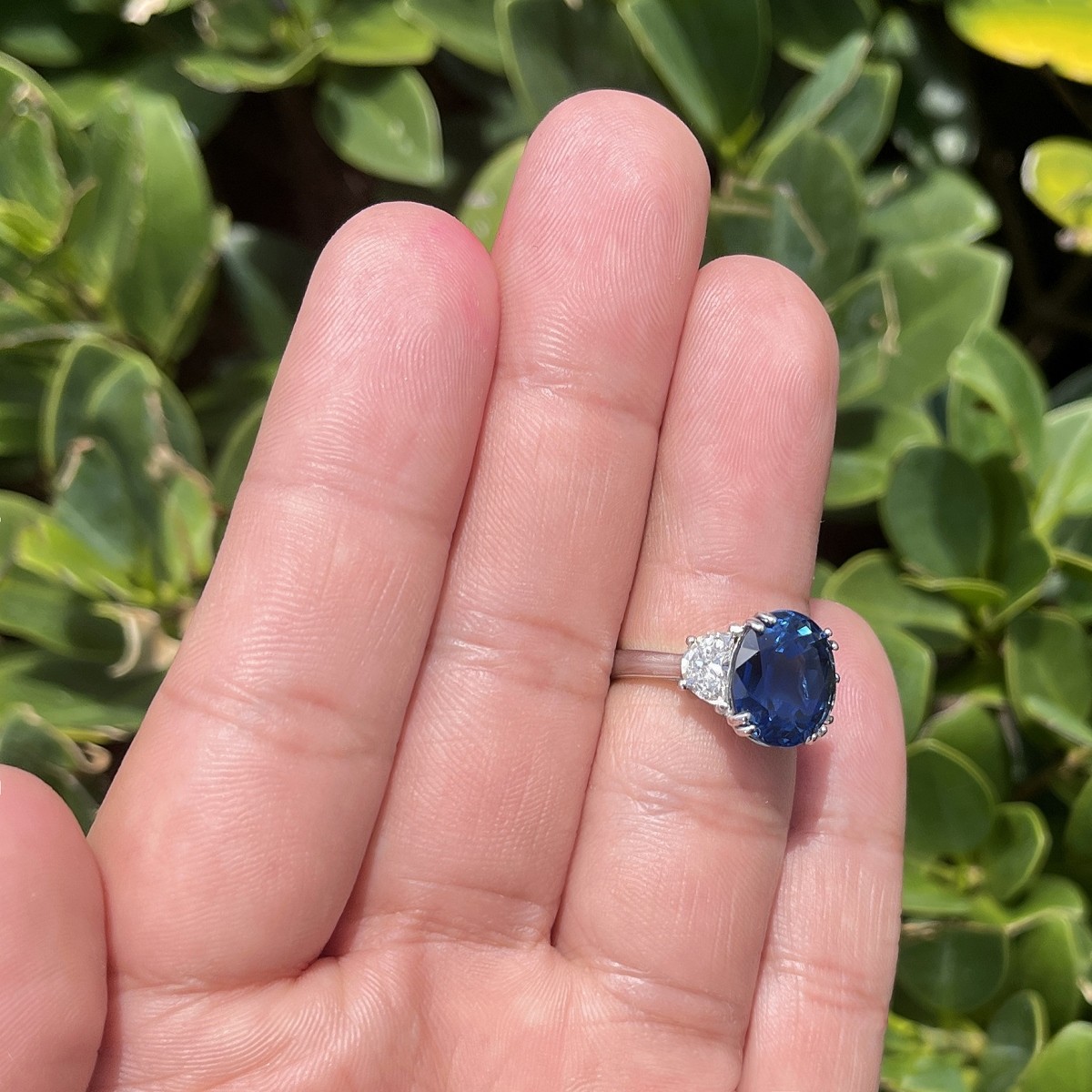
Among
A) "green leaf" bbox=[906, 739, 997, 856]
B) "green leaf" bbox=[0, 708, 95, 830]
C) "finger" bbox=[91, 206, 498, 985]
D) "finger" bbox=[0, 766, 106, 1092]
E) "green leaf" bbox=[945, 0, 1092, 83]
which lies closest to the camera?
"finger" bbox=[0, 766, 106, 1092]

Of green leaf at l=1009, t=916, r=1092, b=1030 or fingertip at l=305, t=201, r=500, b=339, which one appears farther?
green leaf at l=1009, t=916, r=1092, b=1030

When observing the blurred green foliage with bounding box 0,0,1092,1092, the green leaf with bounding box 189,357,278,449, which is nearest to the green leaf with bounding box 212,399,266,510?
the blurred green foliage with bounding box 0,0,1092,1092

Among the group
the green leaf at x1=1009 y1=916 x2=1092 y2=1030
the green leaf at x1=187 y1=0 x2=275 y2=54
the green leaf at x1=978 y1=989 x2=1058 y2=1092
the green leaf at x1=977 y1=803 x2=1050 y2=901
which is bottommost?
the green leaf at x1=978 y1=989 x2=1058 y2=1092

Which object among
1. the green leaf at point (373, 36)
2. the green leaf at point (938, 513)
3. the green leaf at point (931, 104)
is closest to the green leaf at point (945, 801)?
the green leaf at point (938, 513)

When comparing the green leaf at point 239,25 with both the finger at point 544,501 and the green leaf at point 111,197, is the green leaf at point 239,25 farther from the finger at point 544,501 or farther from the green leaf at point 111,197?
the finger at point 544,501

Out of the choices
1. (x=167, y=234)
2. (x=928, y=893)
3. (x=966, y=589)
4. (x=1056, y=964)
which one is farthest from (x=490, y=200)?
(x=1056, y=964)

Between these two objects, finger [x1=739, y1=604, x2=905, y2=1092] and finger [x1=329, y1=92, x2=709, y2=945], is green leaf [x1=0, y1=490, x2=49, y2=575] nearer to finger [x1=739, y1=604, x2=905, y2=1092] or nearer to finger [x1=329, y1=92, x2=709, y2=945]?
finger [x1=329, y1=92, x2=709, y2=945]

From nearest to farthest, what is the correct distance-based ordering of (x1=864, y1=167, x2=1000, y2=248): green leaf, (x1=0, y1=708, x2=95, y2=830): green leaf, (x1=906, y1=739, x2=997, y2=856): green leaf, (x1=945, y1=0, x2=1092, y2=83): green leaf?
(x1=0, y1=708, x2=95, y2=830): green leaf
(x1=906, y1=739, x2=997, y2=856): green leaf
(x1=945, y1=0, x2=1092, y2=83): green leaf
(x1=864, y1=167, x2=1000, y2=248): green leaf
